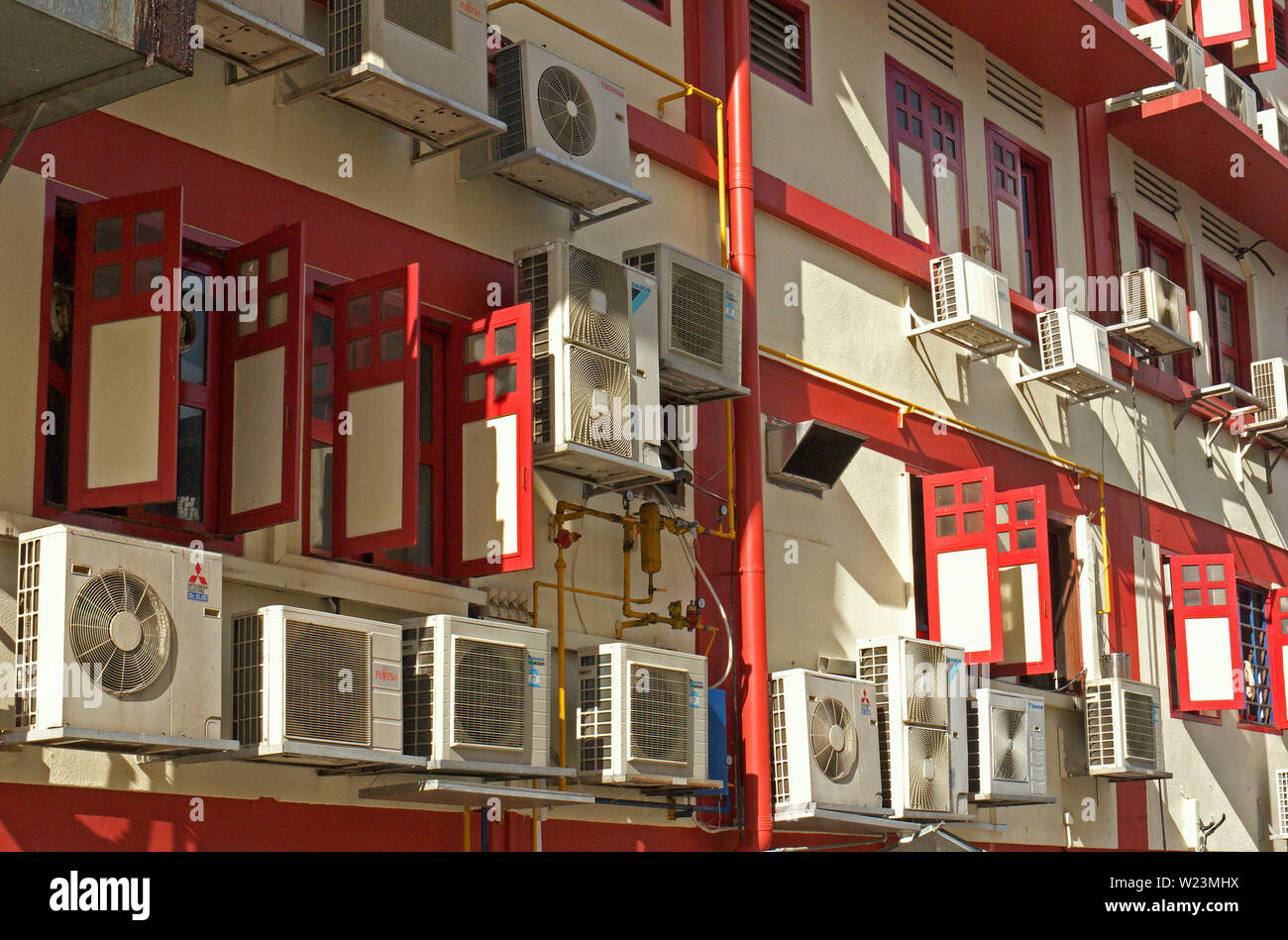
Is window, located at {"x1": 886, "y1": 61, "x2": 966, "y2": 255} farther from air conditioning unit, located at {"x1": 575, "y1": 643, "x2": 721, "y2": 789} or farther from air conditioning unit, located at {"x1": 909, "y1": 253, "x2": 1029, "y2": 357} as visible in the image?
air conditioning unit, located at {"x1": 575, "y1": 643, "x2": 721, "y2": 789}

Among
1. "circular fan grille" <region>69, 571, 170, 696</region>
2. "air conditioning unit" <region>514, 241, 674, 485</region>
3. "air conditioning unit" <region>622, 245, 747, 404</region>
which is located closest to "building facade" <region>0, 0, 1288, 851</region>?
"air conditioning unit" <region>514, 241, 674, 485</region>

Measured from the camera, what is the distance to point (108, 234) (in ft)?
26.2

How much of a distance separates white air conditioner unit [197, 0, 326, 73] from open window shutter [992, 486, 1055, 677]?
6712mm

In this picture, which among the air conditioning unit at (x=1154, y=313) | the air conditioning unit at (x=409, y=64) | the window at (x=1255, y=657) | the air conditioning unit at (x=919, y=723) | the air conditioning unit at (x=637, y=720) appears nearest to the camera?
the air conditioning unit at (x=409, y=64)

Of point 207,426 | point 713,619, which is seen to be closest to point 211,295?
point 207,426

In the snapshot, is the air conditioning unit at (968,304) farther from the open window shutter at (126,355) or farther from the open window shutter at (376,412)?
the open window shutter at (126,355)

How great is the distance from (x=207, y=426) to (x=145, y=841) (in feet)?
6.69

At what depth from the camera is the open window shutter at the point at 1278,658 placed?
1667 cm

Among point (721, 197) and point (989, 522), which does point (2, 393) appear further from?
point (989, 522)

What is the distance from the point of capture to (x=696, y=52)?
1213 centimetres

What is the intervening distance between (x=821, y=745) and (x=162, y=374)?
5.10m

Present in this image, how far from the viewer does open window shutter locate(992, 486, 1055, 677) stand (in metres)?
13.0

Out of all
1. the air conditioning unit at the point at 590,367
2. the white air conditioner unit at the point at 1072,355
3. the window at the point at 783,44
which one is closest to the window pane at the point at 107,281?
the air conditioning unit at the point at 590,367

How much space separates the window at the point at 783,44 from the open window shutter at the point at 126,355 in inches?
241
